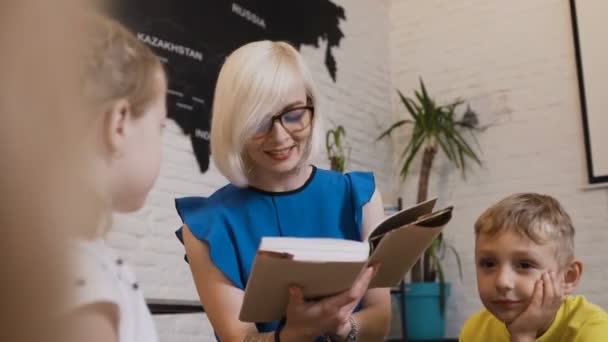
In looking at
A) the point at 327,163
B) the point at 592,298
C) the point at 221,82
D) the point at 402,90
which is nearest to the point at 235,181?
the point at 221,82

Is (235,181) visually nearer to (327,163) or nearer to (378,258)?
(378,258)

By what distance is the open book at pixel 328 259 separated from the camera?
0.86 meters

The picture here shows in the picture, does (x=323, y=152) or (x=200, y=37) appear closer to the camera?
(x=200, y=37)

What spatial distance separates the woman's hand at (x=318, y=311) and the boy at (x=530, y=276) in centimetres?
51

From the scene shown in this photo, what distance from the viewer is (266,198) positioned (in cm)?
128

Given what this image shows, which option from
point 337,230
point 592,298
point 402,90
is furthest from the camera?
point 402,90

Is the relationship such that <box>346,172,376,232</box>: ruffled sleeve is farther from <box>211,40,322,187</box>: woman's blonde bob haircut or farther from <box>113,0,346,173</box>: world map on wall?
<box>113,0,346,173</box>: world map on wall

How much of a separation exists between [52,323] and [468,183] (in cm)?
379

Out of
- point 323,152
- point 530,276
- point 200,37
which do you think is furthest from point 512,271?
point 323,152

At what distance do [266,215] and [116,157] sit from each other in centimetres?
104

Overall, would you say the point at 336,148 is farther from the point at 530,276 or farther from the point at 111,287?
the point at 111,287

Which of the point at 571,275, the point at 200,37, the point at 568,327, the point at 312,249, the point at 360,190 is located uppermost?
the point at 200,37

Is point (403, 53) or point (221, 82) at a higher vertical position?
point (403, 53)

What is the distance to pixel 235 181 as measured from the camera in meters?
1.25
